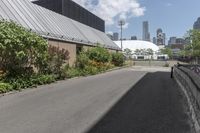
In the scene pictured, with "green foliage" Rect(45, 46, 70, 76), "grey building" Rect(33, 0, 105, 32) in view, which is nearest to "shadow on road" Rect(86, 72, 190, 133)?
"green foliage" Rect(45, 46, 70, 76)

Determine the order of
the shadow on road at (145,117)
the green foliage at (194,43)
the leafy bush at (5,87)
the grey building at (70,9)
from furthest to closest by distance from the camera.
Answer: the green foliage at (194,43) < the grey building at (70,9) < the leafy bush at (5,87) < the shadow on road at (145,117)

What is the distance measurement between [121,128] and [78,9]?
56628mm

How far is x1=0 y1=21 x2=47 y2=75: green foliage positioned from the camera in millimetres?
20188

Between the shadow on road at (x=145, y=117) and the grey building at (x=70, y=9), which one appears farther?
the grey building at (x=70, y=9)

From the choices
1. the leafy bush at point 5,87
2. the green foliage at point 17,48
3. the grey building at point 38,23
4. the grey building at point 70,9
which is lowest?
the leafy bush at point 5,87

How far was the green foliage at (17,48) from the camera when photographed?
66.2 feet

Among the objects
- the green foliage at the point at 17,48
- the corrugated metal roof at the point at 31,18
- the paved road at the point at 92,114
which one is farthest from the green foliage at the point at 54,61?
the paved road at the point at 92,114

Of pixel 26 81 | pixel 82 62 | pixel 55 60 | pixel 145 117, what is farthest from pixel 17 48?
pixel 82 62

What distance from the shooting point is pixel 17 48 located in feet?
69.4

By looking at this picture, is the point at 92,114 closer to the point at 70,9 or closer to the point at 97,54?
the point at 97,54

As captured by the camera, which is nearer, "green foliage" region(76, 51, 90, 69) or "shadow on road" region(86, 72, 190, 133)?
"shadow on road" region(86, 72, 190, 133)

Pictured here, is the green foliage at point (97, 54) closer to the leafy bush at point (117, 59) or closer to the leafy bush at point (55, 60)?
the leafy bush at point (117, 59)

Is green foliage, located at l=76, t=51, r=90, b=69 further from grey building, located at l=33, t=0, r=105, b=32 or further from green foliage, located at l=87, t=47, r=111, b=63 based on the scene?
grey building, located at l=33, t=0, r=105, b=32

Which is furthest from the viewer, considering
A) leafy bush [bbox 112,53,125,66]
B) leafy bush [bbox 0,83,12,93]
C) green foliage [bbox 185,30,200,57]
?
green foliage [bbox 185,30,200,57]
